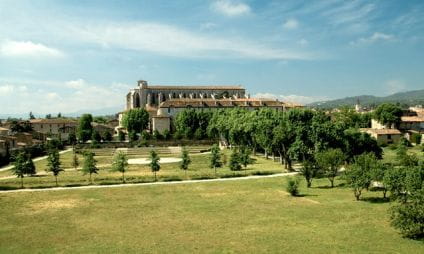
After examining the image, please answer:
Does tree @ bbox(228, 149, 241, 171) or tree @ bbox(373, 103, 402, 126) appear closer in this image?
tree @ bbox(228, 149, 241, 171)

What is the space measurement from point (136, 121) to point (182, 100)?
759 inches

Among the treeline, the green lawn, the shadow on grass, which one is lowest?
the shadow on grass

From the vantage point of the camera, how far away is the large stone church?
11844 cm

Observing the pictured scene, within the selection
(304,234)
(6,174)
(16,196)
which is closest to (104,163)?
(6,174)

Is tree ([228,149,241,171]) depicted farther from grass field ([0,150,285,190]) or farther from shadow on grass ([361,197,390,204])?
shadow on grass ([361,197,390,204])

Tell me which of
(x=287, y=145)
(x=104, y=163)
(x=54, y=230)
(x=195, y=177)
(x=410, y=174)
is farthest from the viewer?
(x=104, y=163)

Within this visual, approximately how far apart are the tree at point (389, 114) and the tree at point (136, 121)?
6392 centimetres

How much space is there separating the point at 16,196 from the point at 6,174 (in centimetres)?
2001

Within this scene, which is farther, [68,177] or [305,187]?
[68,177]

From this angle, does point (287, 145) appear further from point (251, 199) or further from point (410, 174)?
point (410, 174)

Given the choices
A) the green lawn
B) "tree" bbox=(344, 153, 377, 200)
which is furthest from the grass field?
"tree" bbox=(344, 153, 377, 200)

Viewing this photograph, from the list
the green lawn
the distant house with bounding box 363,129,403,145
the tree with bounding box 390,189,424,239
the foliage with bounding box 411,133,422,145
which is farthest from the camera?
the foliage with bounding box 411,133,422,145

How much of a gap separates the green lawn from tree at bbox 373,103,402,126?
7150cm

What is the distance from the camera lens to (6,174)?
59625 mm
